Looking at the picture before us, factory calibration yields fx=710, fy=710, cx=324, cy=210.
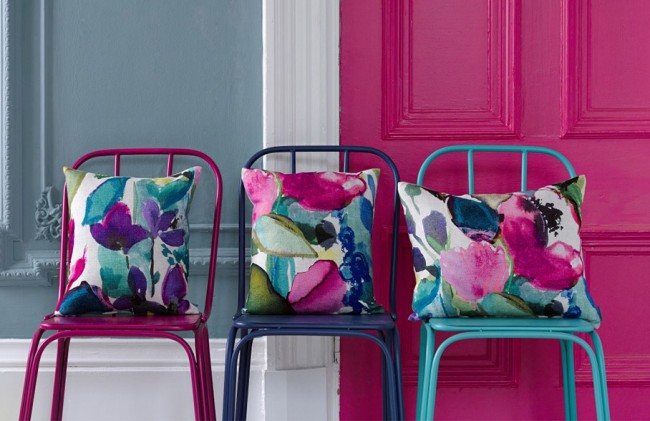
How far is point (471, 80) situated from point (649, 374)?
1.00 m

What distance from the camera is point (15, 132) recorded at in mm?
2049

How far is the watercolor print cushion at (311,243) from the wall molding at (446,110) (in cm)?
33

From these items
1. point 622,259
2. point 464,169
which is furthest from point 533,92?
point 622,259

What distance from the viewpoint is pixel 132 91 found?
207 cm

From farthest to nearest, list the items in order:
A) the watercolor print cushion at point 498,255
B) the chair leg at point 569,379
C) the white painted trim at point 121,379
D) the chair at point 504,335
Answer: the white painted trim at point 121,379 → the chair leg at point 569,379 → the watercolor print cushion at point 498,255 → the chair at point 504,335

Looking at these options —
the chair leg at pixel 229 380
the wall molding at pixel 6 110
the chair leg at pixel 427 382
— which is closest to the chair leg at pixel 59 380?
Result: the wall molding at pixel 6 110

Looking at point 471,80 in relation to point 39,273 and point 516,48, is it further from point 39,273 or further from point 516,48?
point 39,273

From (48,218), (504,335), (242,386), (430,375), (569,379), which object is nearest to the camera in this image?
(504,335)

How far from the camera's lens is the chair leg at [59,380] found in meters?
1.89

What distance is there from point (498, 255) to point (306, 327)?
0.49 m

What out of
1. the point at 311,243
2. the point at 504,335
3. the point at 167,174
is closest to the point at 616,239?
the point at 504,335

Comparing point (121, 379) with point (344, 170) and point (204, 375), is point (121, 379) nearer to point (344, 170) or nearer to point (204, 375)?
point (204, 375)

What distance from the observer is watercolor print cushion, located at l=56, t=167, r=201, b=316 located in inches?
67.6

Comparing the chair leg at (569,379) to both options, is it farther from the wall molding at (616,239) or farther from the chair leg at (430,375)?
the chair leg at (430,375)
